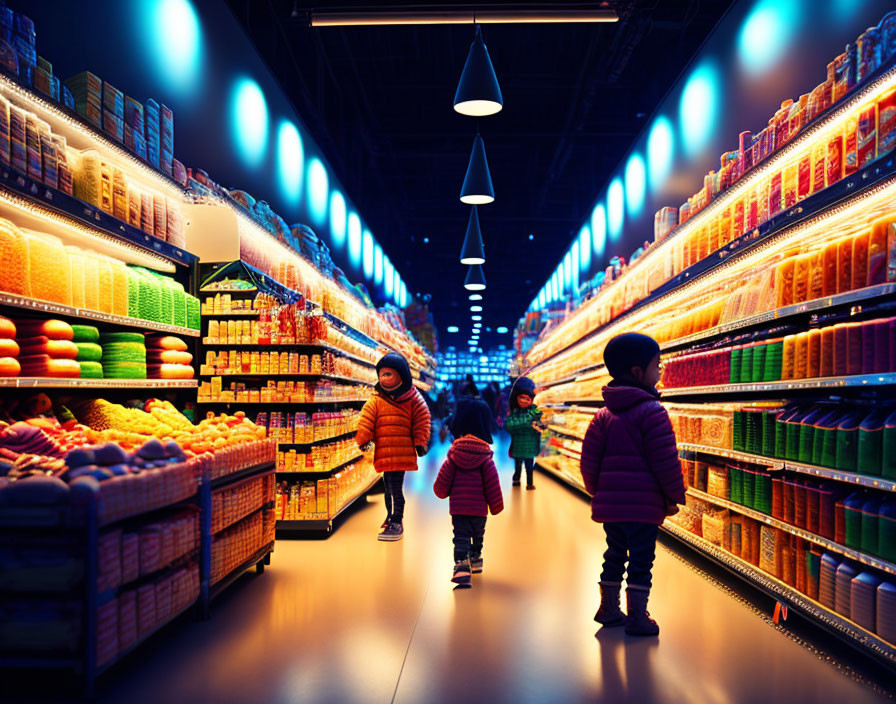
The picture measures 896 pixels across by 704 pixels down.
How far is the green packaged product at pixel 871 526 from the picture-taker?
2932 mm

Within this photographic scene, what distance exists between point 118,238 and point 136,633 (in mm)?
2312

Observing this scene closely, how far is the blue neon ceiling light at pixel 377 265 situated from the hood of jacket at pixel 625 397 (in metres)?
12.5

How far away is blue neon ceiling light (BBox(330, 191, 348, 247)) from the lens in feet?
36.7

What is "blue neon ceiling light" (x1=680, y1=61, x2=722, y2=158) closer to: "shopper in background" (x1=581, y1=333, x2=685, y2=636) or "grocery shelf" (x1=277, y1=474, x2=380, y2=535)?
"shopper in background" (x1=581, y1=333, x2=685, y2=636)

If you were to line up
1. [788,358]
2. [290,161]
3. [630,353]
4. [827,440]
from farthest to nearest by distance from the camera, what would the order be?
[290,161], [630,353], [788,358], [827,440]

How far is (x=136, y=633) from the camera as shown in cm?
Answer: 294

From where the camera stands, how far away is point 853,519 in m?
3.09

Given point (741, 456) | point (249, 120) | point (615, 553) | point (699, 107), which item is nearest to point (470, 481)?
point (615, 553)

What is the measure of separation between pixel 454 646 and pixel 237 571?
5.17 ft

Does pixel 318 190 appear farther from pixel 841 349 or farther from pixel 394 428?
pixel 841 349

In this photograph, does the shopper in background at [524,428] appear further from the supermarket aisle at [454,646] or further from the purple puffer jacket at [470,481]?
the purple puffer jacket at [470,481]

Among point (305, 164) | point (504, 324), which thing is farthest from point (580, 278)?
point (504, 324)

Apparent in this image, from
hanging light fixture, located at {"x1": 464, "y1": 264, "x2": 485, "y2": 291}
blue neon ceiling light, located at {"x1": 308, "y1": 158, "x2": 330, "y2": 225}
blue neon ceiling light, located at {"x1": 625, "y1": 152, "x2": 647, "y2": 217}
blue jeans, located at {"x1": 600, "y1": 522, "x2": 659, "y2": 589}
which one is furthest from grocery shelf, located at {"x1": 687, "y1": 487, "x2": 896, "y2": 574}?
hanging light fixture, located at {"x1": 464, "y1": 264, "x2": 485, "y2": 291}

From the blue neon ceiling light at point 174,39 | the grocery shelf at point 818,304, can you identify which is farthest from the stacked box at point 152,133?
the grocery shelf at point 818,304
